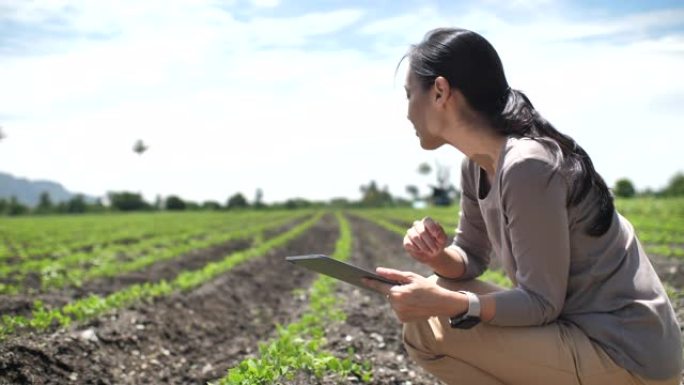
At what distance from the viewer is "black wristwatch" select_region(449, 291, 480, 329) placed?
2.59m

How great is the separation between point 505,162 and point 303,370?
232 cm

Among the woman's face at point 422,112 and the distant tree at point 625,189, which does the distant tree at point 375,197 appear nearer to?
the distant tree at point 625,189

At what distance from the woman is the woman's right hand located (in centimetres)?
27

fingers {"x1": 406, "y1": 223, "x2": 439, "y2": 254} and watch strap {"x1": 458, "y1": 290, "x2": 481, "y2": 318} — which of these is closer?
watch strap {"x1": 458, "y1": 290, "x2": 481, "y2": 318}

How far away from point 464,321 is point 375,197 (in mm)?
107370

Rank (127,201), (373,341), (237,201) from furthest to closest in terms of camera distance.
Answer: (237,201) → (127,201) → (373,341)

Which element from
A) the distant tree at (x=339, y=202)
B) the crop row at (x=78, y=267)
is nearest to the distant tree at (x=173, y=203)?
the distant tree at (x=339, y=202)

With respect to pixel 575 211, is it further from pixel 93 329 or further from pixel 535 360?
pixel 93 329

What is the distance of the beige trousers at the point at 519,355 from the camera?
2633 mm

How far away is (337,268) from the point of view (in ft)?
9.18

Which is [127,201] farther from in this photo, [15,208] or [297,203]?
[297,203]

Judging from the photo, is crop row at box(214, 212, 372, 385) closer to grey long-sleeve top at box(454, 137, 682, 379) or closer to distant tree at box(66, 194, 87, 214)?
grey long-sleeve top at box(454, 137, 682, 379)

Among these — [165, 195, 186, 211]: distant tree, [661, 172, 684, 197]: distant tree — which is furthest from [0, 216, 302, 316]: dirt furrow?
[165, 195, 186, 211]: distant tree

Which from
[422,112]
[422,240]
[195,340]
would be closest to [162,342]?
[195,340]
